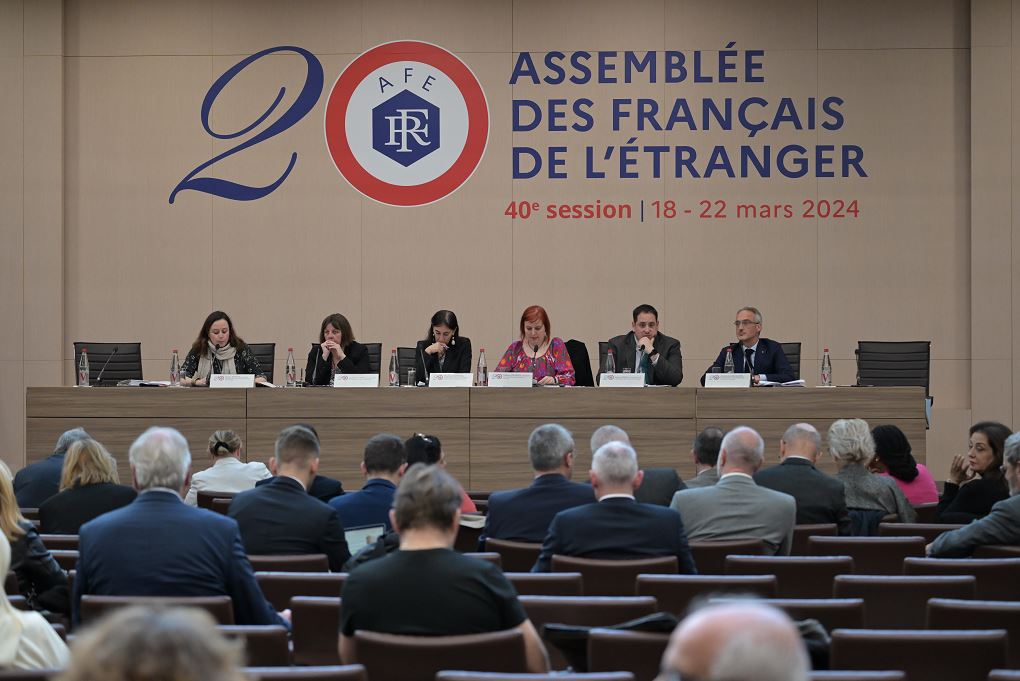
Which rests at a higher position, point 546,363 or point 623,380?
point 546,363

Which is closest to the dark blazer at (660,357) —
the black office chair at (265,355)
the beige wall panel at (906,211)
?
the black office chair at (265,355)

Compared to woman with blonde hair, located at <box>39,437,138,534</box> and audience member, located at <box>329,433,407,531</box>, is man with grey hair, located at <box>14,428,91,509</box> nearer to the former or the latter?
woman with blonde hair, located at <box>39,437,138,534</box>

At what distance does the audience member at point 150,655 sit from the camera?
3.93ft

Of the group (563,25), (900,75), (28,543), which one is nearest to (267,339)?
(563,25)

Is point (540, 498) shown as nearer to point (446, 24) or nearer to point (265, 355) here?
point (265, 355)

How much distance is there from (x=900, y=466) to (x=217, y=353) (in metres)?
4.39

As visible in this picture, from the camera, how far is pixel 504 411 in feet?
24.6

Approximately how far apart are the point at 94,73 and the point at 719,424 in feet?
21.9

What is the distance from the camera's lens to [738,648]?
47.9 inches

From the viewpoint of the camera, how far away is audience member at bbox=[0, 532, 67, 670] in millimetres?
2441

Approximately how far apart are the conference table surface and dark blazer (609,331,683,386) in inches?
10.4

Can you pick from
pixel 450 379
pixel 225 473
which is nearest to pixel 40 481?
pixel 225 473

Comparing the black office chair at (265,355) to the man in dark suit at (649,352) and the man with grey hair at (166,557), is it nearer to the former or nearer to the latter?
the man in dark suit at (649,352)

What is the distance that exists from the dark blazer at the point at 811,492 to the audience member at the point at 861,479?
0.29 metres
